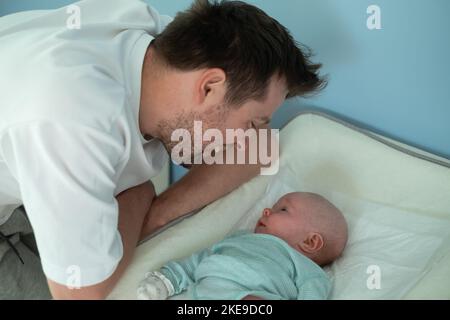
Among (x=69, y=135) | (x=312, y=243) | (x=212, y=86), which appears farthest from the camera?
(x=312, y=243)

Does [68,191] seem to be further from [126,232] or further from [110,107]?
→ [126,232]

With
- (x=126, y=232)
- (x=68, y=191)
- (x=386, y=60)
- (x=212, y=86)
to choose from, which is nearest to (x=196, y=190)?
(x=126, y=232)

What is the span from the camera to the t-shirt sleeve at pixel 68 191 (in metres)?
0.78

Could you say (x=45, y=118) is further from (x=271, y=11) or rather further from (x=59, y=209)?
(x=271, y=11)

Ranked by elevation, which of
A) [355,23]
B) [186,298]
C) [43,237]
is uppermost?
[355,23]

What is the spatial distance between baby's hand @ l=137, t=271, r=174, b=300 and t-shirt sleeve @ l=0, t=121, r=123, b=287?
0.14 m

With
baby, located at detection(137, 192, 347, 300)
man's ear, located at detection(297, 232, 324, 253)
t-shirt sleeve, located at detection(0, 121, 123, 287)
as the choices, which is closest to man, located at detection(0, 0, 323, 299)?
t-shirt sleeve, located at detection(0, 121, 123, 287)

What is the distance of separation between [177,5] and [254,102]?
2.21 ft

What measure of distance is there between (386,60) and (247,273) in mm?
655

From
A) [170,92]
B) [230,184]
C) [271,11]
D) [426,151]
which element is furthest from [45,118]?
[426,151]

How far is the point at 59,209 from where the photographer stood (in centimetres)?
80

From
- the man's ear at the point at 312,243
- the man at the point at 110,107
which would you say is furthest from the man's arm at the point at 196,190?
the man's ear at the point at 312,243

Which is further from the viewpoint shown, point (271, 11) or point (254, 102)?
point (271, 11)

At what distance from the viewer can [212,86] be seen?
954mm
